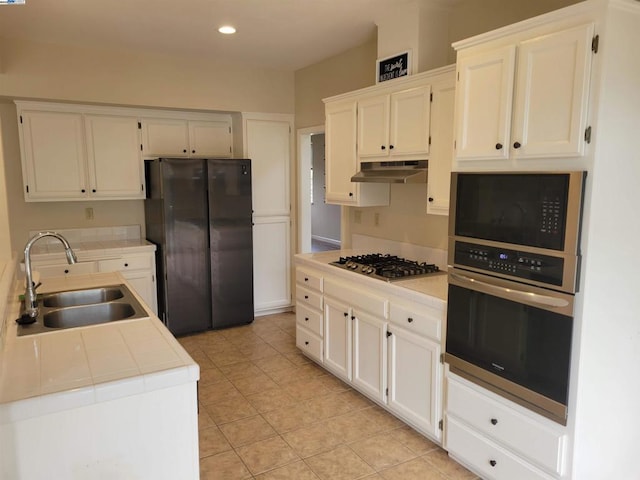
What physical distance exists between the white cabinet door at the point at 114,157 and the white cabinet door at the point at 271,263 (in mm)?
1317

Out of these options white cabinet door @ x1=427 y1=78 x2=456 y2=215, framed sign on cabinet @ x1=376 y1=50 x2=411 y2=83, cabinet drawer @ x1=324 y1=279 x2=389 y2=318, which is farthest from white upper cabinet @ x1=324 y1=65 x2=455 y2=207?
cabinet drawer @ x1=324 y1=279 x2=389 y2=318

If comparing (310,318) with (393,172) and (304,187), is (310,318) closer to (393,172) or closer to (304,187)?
(393,172)

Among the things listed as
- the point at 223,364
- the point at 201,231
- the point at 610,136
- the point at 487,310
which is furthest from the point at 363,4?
the point at 223,364

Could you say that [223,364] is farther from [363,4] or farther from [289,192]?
[363,4]

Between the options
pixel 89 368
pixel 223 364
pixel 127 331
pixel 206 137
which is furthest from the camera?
pixel 206 137

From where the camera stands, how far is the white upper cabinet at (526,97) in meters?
1.86

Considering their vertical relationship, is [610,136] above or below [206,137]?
below

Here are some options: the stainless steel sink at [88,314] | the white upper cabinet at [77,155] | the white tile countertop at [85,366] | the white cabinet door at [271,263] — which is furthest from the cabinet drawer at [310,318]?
the white upper cabinet at [77,155]

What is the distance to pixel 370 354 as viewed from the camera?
3.18 metres

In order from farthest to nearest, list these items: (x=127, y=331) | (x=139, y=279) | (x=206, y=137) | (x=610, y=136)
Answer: (x=206, y=137)
(x=139, y=279)
(x=127, y=331)
(x=610, y=136)

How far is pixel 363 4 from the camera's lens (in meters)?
3.17

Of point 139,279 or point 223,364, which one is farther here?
point 139,279

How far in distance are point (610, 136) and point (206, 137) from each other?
4.03 meters

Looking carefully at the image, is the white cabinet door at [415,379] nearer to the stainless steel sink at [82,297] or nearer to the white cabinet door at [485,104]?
the white cabinet door at [485,104]
